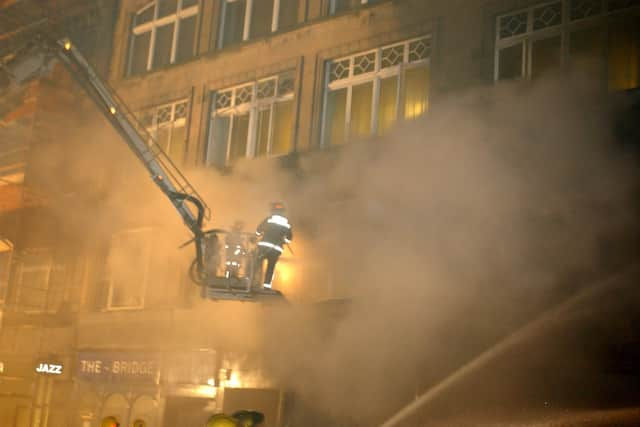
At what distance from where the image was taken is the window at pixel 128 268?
16703mm

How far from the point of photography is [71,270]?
18.1m

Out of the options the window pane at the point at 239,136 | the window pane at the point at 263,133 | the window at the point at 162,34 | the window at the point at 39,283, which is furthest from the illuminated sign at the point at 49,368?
the window at the point at 162,34

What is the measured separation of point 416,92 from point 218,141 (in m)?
4.82

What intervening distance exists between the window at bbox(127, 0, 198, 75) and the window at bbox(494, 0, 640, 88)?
7.52 m

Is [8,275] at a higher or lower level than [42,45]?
lower

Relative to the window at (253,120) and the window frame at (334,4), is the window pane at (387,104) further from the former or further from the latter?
the window at (253,120)

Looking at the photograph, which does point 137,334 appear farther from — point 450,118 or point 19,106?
point 450,118

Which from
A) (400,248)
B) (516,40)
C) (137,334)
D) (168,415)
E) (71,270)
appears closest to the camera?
(400,248)

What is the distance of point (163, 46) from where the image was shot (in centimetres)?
1842

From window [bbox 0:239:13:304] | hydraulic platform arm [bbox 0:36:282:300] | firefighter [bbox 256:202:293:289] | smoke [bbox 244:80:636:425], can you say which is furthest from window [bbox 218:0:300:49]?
window [bbox 0:239:13:304]

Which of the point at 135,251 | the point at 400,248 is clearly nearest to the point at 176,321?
the point at 135,251

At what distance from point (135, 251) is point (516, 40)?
8886 millimetres

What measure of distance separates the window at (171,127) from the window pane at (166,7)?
2.26m

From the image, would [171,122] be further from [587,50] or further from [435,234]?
[587,50]
